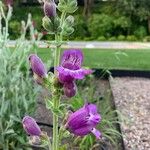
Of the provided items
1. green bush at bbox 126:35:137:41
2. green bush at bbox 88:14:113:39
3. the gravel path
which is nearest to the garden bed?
the gravel path

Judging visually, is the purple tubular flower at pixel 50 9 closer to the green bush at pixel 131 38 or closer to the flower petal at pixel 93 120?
the flower petal at pixel 93 120

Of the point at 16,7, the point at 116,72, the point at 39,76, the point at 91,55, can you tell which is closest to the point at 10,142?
the point at 39,76

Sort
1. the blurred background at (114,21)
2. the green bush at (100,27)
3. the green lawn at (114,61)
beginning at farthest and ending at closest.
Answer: the green bush at (100,27) < the blurred background at (114,21) < the green lawn at (114,61)

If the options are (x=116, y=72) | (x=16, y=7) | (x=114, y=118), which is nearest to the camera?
(x=114, y=118)

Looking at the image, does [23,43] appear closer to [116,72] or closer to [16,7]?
[116,72]

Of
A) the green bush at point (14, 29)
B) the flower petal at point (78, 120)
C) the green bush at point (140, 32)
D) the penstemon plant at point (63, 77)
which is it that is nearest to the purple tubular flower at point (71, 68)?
the penstemon plant at point (63, 77)

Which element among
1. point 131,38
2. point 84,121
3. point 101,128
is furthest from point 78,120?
point 131,38

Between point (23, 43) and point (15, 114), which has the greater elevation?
point (23, 43)
